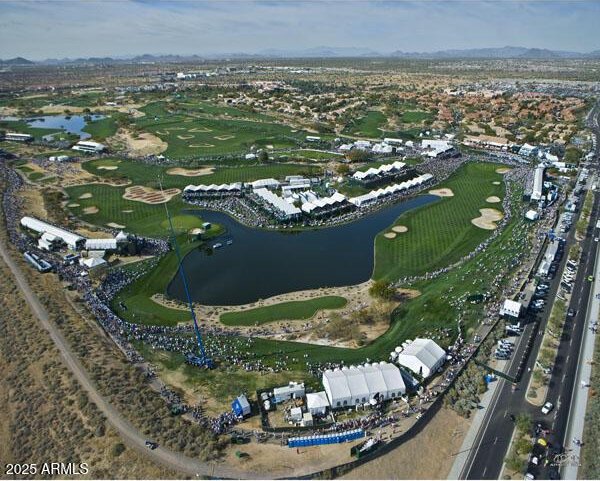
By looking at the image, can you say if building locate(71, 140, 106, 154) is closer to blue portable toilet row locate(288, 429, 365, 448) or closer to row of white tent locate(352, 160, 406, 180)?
row of white tent locate(352, 160, 406, 180)

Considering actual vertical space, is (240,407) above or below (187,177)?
below

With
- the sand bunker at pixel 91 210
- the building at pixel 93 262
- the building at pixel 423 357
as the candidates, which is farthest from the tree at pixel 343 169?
the building at pixel 423 357

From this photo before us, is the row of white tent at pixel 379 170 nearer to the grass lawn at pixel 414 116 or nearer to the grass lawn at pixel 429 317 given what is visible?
the grass lawn at pixel 429 317

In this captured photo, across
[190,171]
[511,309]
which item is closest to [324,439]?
[511,309]

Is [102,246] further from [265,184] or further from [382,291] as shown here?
[382,291]

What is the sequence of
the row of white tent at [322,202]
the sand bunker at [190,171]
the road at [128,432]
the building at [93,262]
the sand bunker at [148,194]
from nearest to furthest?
the road at [128,432] → the building at [93,262] → the row of white tent at [322,202] → the sand bunker at [148,194] → the sand bunker at [190,171]

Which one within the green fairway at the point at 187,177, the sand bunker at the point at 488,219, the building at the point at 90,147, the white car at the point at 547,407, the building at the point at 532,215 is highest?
the building at the point at 90,147

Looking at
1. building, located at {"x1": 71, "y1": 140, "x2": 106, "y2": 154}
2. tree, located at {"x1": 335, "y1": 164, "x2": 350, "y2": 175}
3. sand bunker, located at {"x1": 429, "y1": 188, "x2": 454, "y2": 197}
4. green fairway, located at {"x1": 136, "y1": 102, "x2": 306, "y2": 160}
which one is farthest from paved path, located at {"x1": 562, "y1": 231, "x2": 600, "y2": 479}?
building, located at {"x1": 71, "y1": 140, "x2": 106, "y2": 154}
